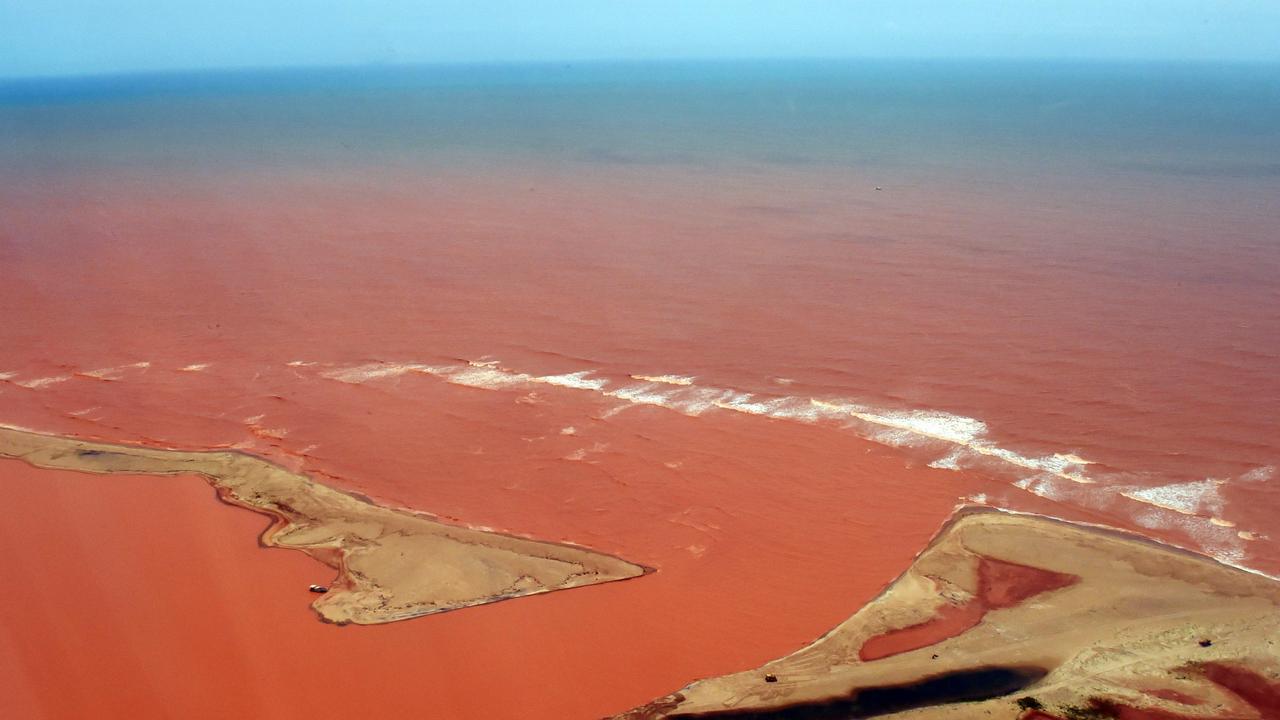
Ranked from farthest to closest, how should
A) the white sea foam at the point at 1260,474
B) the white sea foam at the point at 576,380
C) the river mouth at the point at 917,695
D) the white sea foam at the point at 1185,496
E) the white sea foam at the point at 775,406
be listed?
the white sea foam at the point at 576,380, the white sea foam at the point at 775,406, the white sea foam at the point at 1260,474, the white sea foam at the point at 1185,496, the river mouth at the point at 917,695

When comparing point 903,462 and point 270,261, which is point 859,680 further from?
point 270,261

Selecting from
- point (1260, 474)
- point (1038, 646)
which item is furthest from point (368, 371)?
point (1260, 474)

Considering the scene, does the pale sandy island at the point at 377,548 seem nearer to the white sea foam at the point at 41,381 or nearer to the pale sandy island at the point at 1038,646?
the pale sandy island at the point at 1038,646

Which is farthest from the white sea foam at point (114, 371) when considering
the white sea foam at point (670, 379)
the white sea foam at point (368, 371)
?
the white sea foam at point (670, 379)

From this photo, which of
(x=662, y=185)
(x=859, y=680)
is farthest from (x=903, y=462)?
(x=662, y=185)

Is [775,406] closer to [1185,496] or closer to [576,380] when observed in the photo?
[576,380]

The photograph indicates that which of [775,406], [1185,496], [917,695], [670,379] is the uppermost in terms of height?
[670,379]
